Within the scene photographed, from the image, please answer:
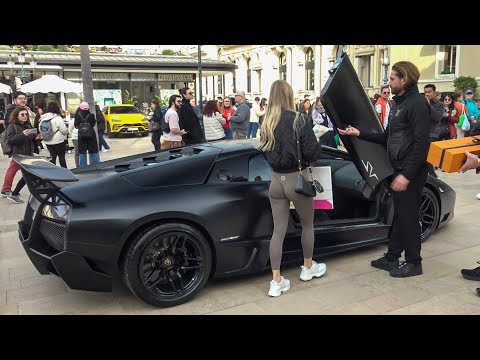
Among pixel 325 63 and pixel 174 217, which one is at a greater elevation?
pixel 325 63

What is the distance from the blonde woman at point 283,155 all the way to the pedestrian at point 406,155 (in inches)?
28.3

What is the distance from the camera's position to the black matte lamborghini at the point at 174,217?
3.32 m

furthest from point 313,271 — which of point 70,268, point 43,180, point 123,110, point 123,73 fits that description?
point 123,73

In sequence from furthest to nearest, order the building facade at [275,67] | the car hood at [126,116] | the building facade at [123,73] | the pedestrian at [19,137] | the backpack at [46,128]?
the building facade at [275,67] < the building facade at [123,73] < the car hood at [126,116] < the backpack at [46,128] < the pedestrian at [19,137]

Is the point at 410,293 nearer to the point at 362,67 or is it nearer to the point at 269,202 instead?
the point at 269,202

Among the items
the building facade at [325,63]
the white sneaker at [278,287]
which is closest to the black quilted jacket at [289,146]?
the white sneaker at [278,287]

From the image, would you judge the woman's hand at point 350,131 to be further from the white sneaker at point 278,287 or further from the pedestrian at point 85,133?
the pedestrian at point 85,133

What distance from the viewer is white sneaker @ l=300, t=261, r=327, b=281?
3978 mm

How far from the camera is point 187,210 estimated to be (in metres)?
3.51

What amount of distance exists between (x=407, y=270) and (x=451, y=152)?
3.85 feet

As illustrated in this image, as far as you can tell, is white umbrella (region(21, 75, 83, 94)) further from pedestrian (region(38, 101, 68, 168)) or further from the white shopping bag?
the white shopping bag

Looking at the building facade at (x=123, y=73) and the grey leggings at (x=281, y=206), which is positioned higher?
the building facade at (x=123, y=73)

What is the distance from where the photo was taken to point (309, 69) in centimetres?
5503

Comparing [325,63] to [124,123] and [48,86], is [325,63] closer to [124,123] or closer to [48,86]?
[124,123]
